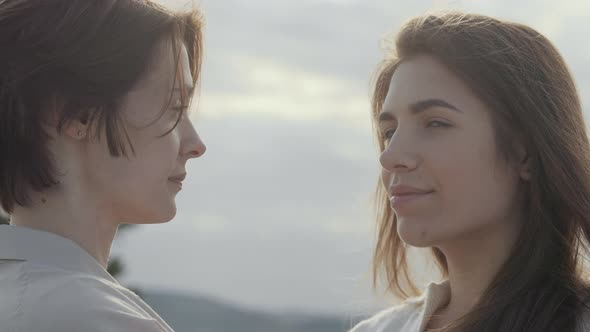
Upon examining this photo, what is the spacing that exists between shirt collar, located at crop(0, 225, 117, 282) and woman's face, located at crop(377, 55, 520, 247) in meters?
1.30

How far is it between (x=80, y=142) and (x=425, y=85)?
139cm

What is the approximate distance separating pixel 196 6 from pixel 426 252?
1.55m

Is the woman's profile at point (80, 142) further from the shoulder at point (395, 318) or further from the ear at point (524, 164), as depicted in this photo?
the shoulder at point (395, 318)

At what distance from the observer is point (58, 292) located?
228cm

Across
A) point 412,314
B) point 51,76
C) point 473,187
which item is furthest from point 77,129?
point 412,314

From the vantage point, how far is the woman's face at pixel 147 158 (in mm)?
2586

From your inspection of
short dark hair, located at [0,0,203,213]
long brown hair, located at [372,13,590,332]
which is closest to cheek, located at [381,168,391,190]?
long brown hair, located at [372,13,590,332]

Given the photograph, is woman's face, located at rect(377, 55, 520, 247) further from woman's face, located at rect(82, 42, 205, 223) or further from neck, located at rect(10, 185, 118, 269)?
neck, located at rect(10, 185, 118, 269)

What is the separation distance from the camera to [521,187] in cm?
340

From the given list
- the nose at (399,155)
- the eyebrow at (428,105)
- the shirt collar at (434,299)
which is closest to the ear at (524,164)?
the eyebrow at (428,105)

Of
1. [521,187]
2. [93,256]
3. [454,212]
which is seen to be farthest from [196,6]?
[521,187]

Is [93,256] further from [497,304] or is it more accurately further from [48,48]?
[497,304]

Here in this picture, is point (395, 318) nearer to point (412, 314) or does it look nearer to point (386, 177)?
point (412, 314)

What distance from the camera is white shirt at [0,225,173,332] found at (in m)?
A: 2.24
